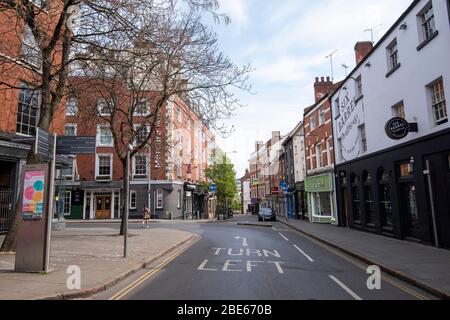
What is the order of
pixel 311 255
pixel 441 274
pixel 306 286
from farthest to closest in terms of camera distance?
pixel 311 255
pixel 441 274
pixel 306 286

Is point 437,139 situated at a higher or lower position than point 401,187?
higher

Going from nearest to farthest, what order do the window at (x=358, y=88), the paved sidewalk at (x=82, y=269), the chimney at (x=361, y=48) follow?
1. the paved sidewalk at (x=82, y=269)
2. the window at (x=358, y=88)
3. the chimney at (x=361, y=48)

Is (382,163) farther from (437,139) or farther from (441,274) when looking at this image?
(441,274)

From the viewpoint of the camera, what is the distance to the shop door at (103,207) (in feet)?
133

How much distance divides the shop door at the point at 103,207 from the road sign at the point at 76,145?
107 feet

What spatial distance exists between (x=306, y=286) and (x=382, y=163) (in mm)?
12732

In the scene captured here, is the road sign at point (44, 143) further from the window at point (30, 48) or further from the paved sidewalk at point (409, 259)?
the paved sidewalk at point (409, 259)

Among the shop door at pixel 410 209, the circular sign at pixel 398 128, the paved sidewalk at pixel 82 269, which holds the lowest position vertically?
the paved sidewalk at pixel 82 269

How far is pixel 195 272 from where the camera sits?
9.63m

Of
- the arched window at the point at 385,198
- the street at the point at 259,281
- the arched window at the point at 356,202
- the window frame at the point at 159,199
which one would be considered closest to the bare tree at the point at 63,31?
the street at the point at 259,281

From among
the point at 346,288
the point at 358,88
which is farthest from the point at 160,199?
the point at 346,288

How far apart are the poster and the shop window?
1731 centimetres
